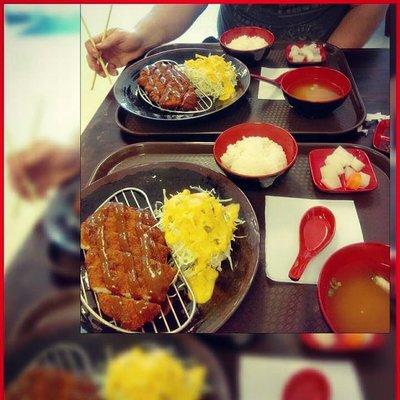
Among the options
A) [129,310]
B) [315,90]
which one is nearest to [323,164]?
[315,90]

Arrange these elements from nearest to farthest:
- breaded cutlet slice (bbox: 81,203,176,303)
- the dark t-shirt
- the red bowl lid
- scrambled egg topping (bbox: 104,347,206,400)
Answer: scrambled egg topping (bbox: 104,347,206,400) < breaded cutlet slice (bbox: 81,203,176,303) < the red bowl lid < the dark t-shirt

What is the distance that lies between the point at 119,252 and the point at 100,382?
27 cm

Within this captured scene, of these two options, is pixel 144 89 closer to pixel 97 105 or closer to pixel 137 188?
pixel 97 105

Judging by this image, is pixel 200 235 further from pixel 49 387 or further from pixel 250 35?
pixel 250 35

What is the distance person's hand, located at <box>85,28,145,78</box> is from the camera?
52.1 inches

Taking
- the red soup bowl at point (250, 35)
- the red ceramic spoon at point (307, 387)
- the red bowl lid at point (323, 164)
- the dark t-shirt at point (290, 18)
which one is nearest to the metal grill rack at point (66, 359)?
the red ceramic spoon at point (307, 387)

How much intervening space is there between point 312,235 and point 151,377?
48cm

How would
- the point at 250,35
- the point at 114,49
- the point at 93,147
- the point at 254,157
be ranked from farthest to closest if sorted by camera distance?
the point at 250,35 → the point at 114,49 → the point at 93,147 → the point at 254,157

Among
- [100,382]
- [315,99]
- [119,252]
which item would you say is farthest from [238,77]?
[100,382]

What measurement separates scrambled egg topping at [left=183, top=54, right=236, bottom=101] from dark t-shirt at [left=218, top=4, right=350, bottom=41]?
0.33 m

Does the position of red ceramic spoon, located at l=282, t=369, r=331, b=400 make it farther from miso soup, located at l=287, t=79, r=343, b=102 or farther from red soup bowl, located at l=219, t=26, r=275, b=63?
red soup bowl, located at l=219, t=26, r=275, b=63

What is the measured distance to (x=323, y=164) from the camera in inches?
46.4

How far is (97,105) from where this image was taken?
144 cm

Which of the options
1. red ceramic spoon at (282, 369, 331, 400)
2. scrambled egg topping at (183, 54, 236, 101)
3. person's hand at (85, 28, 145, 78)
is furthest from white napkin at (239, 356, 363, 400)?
person's hand at (85, 28, 145, 78)
